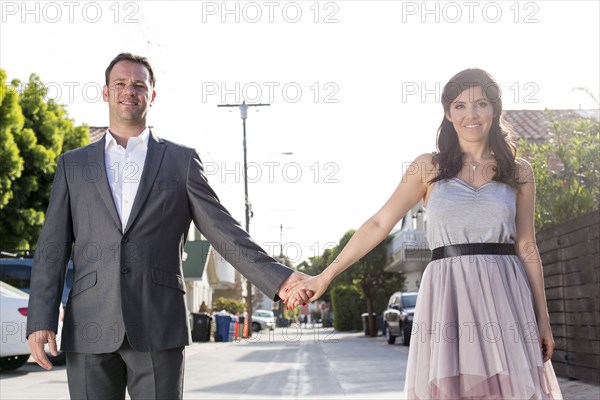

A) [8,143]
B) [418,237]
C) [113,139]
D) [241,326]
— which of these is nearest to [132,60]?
[113,139]

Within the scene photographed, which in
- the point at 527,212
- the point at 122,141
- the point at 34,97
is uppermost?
the point at 34,97

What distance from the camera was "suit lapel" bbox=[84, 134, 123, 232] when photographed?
4125 mm

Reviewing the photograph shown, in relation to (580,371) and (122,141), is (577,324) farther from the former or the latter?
(122,141)

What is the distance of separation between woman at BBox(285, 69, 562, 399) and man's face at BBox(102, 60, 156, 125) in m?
1.14

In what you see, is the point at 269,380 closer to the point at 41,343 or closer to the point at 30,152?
the point at 41,343

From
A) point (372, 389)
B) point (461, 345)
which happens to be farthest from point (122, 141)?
point (372, 389)

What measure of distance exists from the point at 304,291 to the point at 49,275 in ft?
4.07

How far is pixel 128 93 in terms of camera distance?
13.9 ft

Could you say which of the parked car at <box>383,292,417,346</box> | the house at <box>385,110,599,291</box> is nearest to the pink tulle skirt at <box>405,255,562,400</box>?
the house at <box>385,110,599,291</box>

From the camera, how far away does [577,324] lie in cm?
1168

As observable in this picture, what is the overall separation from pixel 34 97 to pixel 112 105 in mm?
26000

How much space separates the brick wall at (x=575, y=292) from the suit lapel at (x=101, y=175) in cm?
769

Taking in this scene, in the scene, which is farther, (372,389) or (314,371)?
(314,371)

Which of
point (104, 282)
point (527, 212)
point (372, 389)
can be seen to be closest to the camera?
point (104, 282)
